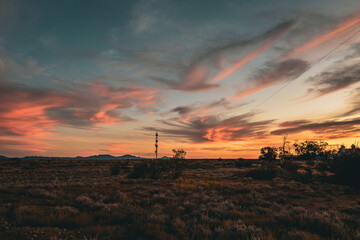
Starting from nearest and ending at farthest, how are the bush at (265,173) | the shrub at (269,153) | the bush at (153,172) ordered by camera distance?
the bush at (153,172) → the bush at (265,173) → the shrub at (269,153)

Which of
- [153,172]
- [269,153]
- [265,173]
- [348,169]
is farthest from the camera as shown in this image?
[269,153]

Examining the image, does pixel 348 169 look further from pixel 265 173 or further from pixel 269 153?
pixel 269 153

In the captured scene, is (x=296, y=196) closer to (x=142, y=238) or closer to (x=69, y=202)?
(x=142, y=238)

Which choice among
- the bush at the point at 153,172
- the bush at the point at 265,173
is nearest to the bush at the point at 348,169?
the bush at the point at 265,173

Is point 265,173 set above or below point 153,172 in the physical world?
below

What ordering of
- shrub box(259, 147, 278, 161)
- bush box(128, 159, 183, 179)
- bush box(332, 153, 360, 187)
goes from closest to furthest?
bush box(332, 153, 360, 187)
bush box(128, 159, 183, 179)
shrub box(259, 147, 278, 161)

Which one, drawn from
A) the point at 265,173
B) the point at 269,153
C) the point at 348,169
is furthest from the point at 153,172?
the point at 269,153

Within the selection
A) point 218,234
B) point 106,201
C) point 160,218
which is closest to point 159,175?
point 106,201

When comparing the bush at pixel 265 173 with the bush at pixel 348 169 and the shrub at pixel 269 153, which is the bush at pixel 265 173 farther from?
the shrub at pixel 269 153

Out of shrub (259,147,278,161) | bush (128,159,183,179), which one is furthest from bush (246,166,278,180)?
shrub (259,147,278,161)

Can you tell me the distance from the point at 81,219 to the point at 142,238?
3.14m

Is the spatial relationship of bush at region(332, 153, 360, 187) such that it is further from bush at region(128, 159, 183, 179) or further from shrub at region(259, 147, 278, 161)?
shrub at region(259, 147, 278, 161)

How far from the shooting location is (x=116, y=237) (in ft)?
21.3

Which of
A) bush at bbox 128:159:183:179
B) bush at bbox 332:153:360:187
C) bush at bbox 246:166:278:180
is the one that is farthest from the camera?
bush at bbox 246:166:278:180
